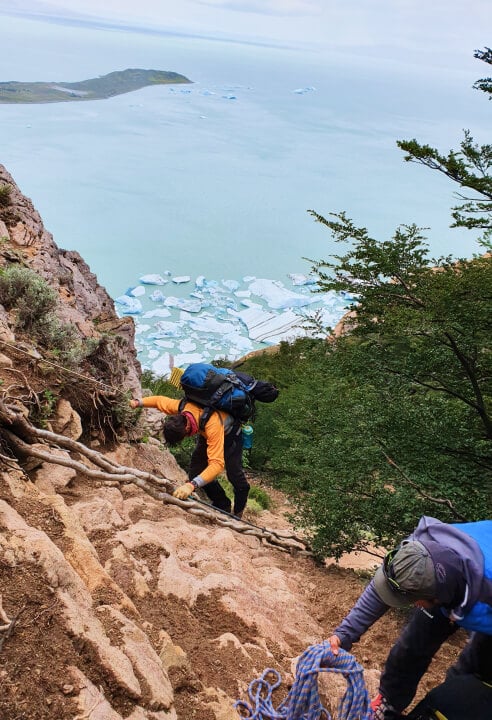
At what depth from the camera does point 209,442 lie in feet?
A: 16.4

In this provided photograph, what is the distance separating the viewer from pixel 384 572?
2.58m

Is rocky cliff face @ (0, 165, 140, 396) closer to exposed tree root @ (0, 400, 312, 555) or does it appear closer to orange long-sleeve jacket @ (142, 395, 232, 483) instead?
orange long-sleeve jacket @ (142, 395, 232, 483)

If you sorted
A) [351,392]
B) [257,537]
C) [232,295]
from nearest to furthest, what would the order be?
[257,537], [351,392], [232,295]

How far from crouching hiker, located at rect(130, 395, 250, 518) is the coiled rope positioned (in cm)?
221

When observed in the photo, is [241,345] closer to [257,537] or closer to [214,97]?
[257,537]

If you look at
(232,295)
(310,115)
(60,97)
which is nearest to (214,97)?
(310,115)

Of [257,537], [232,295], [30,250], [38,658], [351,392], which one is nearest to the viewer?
[38,658]

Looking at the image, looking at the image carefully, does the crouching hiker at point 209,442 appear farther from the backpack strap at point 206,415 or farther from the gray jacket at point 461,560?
the gray jacket at point 461,560

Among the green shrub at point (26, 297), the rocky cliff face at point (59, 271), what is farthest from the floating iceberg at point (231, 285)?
the green shrub at point (26, 297)

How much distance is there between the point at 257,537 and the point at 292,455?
252 centimetres

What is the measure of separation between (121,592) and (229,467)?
2608 mm

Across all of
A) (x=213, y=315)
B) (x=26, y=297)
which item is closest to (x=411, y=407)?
(x=26, y=297)

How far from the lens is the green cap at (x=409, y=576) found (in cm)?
241

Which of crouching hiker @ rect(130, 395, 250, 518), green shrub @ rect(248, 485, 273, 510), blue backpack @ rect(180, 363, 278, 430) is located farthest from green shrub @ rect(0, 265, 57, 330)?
green shrub @ rect(248, 485, 273, 510)
